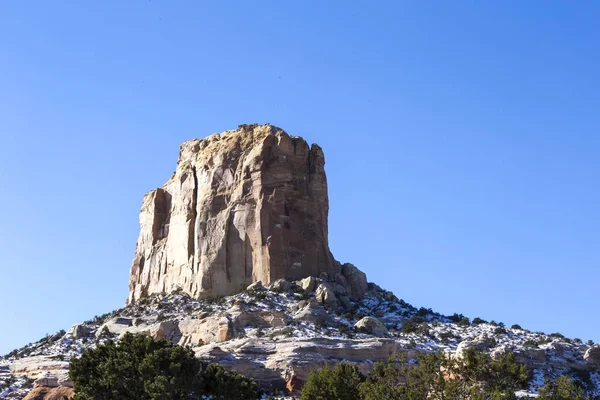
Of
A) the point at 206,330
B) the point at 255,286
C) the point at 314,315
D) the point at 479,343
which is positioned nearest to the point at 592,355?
the point at 479,343

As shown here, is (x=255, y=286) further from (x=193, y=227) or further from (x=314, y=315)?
(x=193, y=227)

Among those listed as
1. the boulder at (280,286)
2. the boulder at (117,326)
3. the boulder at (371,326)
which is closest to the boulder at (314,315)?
the boulder at (371,326)

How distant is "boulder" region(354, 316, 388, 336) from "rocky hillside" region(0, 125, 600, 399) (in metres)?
0.15

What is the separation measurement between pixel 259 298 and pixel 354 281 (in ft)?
41.7

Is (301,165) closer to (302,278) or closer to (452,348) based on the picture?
(302,278)

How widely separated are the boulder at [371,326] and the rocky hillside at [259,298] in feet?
0.50

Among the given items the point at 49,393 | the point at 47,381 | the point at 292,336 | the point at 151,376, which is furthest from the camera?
the point at 292,336

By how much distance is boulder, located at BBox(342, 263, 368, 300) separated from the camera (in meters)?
105

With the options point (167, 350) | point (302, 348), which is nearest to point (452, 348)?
point (302, 348)

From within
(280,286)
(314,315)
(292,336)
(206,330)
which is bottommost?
(292,336)

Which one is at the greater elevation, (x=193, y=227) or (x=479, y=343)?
(x=193, y=227)

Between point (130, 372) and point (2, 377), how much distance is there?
19581 mm

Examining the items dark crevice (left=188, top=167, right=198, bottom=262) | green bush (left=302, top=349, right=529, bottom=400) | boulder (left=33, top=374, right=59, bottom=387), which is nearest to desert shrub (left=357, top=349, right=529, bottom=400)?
green bush (left=302, top=349, right=529, bottom=400)

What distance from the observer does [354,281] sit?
105 meters
